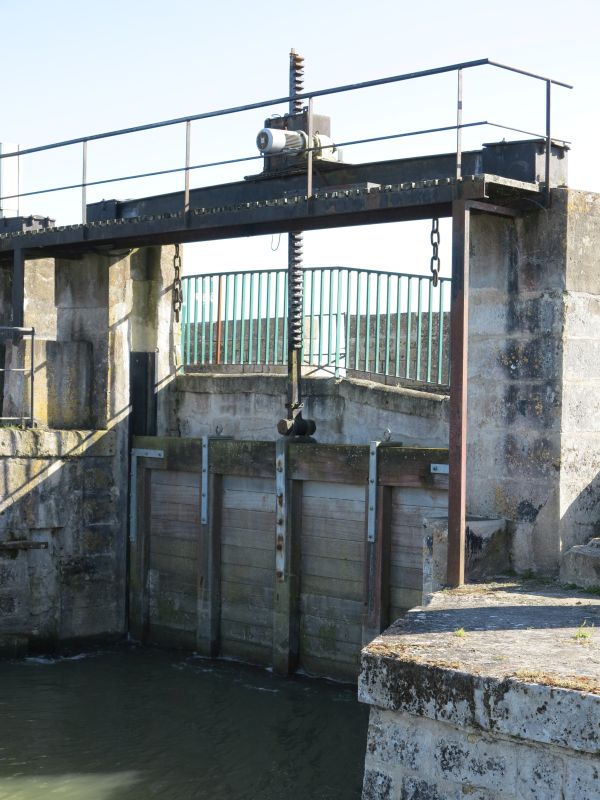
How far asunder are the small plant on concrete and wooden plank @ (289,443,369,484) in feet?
15.3

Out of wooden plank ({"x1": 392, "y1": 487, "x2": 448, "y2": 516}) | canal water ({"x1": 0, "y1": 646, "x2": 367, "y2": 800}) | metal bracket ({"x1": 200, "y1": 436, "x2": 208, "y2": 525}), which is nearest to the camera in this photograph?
canal water ({"x1": 0, "y1": 646, "x2": 367, "y2": 800})

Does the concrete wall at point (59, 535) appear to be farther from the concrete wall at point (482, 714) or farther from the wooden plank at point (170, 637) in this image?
the concrete wall at point (482, 714)

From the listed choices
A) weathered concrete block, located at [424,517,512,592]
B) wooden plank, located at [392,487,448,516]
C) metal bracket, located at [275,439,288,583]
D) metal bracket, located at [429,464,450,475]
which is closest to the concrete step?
weathered concrete block, located at [424,517,512,592]

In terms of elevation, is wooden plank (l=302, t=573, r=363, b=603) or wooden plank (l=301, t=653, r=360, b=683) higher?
wooden plank (l=302, t=573, r=363, b=603)

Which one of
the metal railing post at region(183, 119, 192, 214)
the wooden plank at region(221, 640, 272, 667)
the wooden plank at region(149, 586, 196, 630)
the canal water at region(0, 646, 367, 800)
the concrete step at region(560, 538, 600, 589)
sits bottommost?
the canal water at region(0, 646, 367, 800)

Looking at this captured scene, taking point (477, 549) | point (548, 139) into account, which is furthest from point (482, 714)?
point (548, 139)

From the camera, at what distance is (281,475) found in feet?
37.1

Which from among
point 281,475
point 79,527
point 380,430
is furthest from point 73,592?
point 380,430

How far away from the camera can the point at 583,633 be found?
5957 mm

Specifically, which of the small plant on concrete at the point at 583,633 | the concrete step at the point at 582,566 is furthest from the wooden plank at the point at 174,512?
the small plant on concrete at the point at 583,633

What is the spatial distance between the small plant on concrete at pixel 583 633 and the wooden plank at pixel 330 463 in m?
4.67

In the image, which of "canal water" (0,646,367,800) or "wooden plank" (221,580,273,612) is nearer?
"canal water" (0,646,367,800)

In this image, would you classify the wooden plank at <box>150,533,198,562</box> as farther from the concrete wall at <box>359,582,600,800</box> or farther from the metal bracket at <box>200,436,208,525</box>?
the concrete wall at <box>359,582,600,800</box>

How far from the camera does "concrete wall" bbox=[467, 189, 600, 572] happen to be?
785cm
